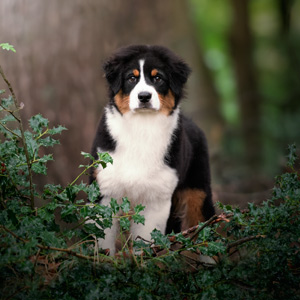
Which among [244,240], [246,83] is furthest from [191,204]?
[246,83]

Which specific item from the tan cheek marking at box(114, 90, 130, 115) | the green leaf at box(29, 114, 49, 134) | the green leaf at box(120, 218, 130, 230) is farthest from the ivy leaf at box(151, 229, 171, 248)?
the tan cheek marking at box(114, 90, 130, 115)

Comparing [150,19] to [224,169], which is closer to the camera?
[150,19]

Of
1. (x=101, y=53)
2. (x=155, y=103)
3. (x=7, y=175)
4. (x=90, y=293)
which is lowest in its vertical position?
(x=90, y=293)

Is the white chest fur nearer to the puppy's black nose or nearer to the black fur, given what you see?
the black fur

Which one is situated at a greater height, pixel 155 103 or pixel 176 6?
pixel 176 6

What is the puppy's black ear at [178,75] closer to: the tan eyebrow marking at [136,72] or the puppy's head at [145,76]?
the puppy's head at [145,76]

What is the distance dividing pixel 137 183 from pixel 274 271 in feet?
5.44

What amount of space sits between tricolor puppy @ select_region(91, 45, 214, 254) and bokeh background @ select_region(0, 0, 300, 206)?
49 centimetres

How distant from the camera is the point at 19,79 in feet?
18.2

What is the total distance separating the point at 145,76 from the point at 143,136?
52 cm

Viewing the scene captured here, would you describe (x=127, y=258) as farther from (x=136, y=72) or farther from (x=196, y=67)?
(x=196, y=67)

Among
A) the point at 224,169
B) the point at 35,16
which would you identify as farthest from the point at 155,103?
the point at 224,169

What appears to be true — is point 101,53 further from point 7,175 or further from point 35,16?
point 7,175

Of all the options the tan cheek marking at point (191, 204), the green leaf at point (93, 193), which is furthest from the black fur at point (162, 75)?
the green leaf at point (93, 193)
